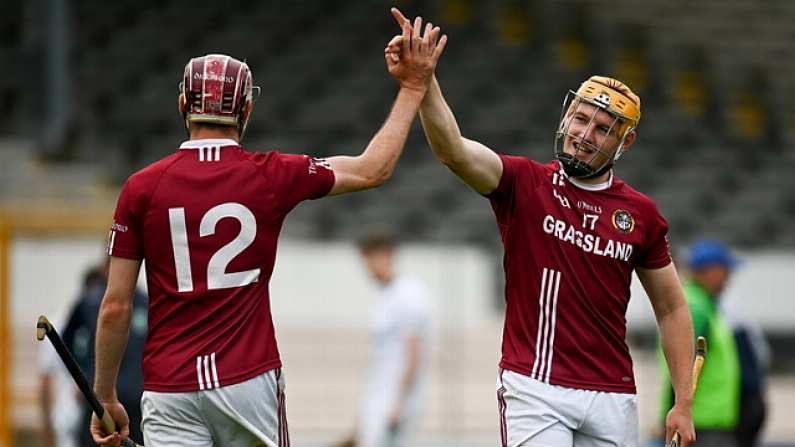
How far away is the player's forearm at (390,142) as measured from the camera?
5.39 m

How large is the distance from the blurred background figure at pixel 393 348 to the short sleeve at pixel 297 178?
5181 mm

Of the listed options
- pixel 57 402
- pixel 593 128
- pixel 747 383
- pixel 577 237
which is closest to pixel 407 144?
pixel 57 402

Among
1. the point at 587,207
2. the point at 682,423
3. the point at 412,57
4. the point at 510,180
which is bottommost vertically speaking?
the point at 682,423

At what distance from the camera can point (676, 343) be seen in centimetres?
600

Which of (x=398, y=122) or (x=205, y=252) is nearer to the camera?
(x=205, y=252)

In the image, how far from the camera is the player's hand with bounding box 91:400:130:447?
530cm

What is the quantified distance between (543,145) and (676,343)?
12627mm

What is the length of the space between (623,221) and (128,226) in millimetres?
1857

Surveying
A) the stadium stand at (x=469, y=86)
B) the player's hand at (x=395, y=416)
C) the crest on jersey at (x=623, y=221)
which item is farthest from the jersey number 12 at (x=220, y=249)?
the stadium stand at (x=469, y=86)

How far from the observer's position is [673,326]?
6.00 metres

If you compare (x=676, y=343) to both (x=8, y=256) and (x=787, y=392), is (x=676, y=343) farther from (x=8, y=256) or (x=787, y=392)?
(x=787, y=392)

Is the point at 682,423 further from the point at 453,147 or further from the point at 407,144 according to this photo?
the point at 407,144

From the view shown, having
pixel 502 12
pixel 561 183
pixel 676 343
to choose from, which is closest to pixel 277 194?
pixel 561 183

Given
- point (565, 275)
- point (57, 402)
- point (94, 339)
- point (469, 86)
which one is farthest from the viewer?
point (469, 86)
